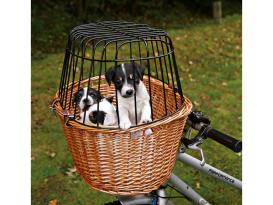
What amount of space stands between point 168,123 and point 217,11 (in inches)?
284

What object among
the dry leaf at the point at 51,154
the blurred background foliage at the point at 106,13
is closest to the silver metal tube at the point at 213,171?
the dry leaf at the point at 51,154

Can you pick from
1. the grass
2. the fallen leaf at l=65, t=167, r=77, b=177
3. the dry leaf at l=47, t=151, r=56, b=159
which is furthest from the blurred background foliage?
the fallen leaf at l=65, t=167, r=77, b=177

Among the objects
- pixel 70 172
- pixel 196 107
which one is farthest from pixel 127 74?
pixel 196 107

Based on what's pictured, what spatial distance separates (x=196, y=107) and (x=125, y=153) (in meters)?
3.25

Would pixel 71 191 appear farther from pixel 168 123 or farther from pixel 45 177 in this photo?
pixel 168 123

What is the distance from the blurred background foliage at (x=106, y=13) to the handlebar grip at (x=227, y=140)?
5389mm

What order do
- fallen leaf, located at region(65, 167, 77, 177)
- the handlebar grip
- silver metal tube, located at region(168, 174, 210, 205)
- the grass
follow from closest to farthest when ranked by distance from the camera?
the handlebar grip < silver metal tube, located at region(168, 174, 210, 205) < the grass < fallen leaf, located at region(65, 167, 77, 177)

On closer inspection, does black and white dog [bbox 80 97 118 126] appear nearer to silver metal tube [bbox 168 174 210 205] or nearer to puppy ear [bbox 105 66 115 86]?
puppy ear [bbox 105 66 115 86]

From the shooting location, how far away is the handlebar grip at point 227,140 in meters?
1.90

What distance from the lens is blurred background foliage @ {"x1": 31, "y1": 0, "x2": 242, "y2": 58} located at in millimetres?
7541

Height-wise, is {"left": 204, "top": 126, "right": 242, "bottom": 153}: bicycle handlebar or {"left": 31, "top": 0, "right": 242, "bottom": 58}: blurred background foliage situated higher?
{"left": 31, "top": 0, "right": 242, "bottom": 58}: blurred background foliage

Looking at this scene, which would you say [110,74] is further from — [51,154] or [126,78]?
[51,154]

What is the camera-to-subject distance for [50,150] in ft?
13.6
